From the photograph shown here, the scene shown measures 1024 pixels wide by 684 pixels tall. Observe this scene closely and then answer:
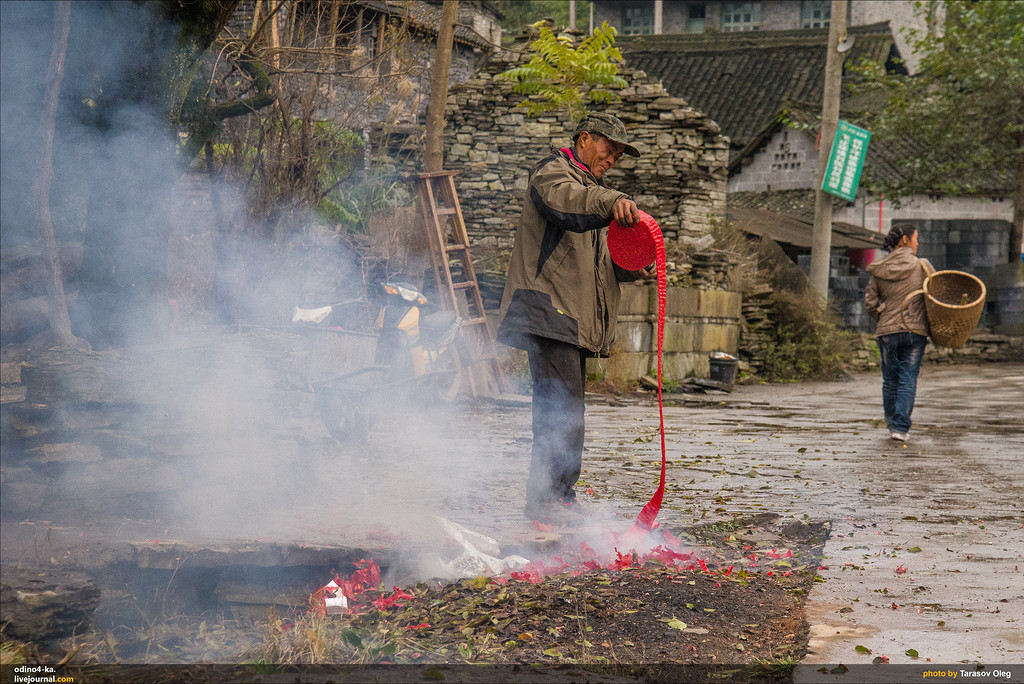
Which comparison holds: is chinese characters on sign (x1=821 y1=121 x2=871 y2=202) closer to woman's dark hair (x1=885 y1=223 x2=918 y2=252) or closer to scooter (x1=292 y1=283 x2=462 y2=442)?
woman's dark hair (x1=885 y1=223 x2=918 y2=252)

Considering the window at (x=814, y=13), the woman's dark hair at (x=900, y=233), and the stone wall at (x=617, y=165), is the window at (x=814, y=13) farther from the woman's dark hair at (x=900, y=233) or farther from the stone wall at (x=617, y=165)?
the woman's dark hair at (x=900, y=233)

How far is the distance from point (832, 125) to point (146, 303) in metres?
14.3

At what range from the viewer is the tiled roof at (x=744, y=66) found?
29438 mm

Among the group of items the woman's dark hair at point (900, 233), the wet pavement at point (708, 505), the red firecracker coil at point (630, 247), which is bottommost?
the wet pavement at point (708, 505)

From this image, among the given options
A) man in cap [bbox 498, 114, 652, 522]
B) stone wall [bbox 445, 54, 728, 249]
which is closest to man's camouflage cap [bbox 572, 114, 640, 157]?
man in cap [bbox 498, 114, 652, 522]

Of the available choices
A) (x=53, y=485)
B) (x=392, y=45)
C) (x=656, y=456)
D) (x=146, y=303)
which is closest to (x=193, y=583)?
(x=53, y=485)

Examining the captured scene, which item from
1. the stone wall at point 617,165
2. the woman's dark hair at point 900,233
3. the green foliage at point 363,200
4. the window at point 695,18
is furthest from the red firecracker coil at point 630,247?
the window at point 695,18

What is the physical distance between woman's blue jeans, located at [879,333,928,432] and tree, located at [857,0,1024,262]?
14.0 meters

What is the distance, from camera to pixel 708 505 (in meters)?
5.54

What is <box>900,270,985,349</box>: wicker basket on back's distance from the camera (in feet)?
27.0

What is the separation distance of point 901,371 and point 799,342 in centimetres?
763

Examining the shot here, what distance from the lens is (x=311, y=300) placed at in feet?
26.8

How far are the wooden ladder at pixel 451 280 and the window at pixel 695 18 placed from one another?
96.9 feet

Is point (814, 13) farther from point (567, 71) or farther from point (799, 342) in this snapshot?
point (567, 71)
